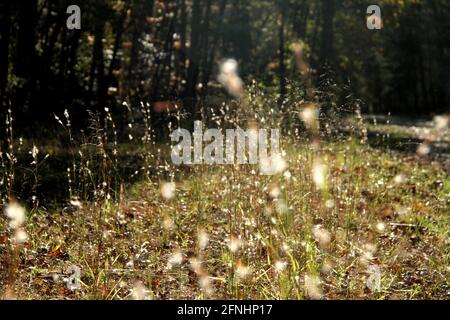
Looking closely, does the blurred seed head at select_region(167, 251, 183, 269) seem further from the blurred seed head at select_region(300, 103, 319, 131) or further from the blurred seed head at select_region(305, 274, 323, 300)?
the blurred seed head at select_region(300, 103, 319, 131)

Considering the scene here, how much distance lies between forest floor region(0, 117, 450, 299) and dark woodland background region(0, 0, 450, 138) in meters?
1.11

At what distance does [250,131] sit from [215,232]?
1000 millimetres

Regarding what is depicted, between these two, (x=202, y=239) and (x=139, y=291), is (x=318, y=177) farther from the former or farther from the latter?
(x=139, y=291)

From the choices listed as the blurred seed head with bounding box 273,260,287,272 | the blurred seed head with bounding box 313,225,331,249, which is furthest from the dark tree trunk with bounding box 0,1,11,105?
the blurred seed head with bounding box 273,260,287,272

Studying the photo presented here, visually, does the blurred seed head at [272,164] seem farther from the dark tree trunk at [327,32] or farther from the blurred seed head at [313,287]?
the dark tree trunk at [327,32]

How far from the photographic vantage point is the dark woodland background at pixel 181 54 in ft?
55.5

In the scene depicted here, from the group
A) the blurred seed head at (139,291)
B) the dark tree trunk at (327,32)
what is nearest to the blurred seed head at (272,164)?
the blurred seed head at (139,291)

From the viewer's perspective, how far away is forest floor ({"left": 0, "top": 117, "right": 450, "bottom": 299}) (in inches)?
175

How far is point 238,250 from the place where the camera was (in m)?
4.77

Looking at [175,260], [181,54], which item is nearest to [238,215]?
[175,260]

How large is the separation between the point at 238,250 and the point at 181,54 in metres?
21.5

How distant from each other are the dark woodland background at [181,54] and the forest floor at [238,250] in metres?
1.11

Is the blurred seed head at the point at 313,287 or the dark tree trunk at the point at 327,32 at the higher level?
the dark tree trunk at the point at 327,32

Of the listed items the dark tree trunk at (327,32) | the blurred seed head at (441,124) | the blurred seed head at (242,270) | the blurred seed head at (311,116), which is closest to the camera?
the blurred seed head at (242,270)
